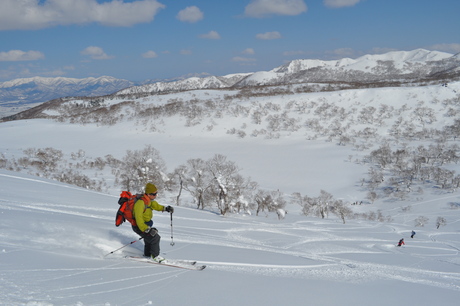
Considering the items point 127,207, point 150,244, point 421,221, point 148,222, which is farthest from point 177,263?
point 421,221

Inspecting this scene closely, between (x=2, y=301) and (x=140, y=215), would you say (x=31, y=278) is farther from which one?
(x=140, y=215)

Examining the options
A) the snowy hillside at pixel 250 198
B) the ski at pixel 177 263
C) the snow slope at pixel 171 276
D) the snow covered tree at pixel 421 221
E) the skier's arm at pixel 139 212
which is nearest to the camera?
the snow slope at pixel 171 276

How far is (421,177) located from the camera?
55531 mm

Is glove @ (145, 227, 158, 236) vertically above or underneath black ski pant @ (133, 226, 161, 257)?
above

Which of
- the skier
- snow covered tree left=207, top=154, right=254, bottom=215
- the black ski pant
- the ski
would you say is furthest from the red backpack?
snow covered tree left=207, top=154, right=254, bottom=215

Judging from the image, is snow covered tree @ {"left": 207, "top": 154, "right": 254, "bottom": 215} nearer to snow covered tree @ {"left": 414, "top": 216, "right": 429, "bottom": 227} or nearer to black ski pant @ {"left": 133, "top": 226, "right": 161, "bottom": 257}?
black ski pant @ {"left": 133, "top": 226, "right": 161, "bottom": 257}

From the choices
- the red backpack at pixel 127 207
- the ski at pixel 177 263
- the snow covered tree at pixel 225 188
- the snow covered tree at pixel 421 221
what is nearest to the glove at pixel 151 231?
the red backpack at pixel 127 207

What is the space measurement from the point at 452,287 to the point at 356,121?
292 feet

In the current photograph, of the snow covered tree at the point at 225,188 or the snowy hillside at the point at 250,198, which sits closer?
the snowy hillside at the point at 250,198

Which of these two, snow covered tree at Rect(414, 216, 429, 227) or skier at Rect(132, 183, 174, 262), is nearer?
skier at Rect(132, 183, 174, 262)

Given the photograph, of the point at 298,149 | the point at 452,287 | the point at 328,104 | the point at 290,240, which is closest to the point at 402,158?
the point at 298,149

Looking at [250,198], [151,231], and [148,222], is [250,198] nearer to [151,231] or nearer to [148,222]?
[148,222]

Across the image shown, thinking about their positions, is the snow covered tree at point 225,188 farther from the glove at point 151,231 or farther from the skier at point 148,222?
the glove at point 151,231

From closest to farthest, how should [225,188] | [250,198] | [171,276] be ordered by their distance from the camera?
1. [171,276]
2. [225,188]
3. [250,198]
